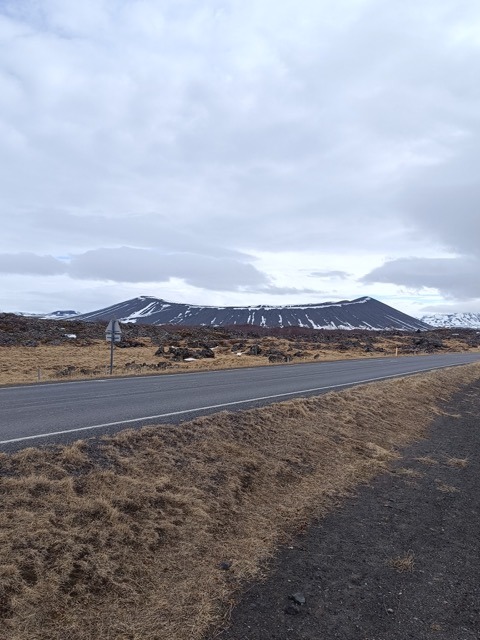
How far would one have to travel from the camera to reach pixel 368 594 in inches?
173

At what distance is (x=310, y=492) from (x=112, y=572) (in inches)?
134

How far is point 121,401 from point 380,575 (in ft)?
28.5

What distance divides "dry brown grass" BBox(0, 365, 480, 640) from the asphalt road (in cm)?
126

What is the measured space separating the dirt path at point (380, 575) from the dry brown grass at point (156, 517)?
12.0 inches

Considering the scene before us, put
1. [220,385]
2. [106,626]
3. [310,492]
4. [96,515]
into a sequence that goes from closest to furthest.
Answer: [106,626], [96,515], [310,492], [220,385]

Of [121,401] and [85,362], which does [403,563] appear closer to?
[121,401]

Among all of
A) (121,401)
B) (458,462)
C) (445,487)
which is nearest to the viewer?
(445,487)

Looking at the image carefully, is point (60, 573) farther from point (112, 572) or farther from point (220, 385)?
point (220, 385)

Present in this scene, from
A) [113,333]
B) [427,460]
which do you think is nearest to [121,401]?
[427,460]

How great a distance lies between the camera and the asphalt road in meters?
8.41

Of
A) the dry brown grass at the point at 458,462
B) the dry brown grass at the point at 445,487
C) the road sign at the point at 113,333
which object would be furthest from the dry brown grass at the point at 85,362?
the dry brown grass at the point at 445,487

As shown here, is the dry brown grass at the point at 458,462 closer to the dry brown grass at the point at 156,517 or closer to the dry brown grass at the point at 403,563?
the dry brown grass at the point at 156,517

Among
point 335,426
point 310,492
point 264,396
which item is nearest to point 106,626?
point 310,492

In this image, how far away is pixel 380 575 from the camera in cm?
475
